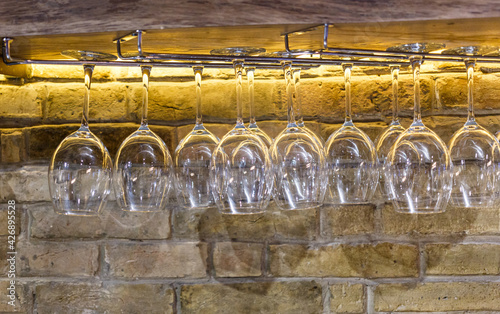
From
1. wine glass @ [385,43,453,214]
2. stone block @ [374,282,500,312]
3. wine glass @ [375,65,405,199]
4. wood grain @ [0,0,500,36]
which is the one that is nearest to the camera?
wood grain @ [0,0,500,36]

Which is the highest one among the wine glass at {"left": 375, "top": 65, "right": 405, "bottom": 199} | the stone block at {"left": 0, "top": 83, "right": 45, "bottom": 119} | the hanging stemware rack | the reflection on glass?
the hanging stemware rack

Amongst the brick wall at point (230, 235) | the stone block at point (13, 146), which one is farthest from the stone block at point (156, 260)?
the stone block at point (13, 146)

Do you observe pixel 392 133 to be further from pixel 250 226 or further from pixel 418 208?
pixel 250 226

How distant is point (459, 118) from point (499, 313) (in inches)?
15.0

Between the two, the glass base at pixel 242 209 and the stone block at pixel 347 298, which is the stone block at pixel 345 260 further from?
the glass base at pixel 242 209

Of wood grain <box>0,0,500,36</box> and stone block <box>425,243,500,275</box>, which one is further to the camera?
stone block <box>425,243,500,275</box>

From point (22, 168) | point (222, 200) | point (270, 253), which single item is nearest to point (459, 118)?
point (270, 253)

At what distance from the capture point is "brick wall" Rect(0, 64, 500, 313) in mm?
1191

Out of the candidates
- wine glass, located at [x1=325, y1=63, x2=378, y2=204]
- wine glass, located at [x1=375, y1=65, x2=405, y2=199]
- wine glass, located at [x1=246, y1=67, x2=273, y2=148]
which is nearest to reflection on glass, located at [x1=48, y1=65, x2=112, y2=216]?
wine glass, located at [x1=246, y1=67, x2=273, y2=148]

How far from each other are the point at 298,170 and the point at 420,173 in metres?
0.17

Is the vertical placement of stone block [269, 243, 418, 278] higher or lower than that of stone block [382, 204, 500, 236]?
lower

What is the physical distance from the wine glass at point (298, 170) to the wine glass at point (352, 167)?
3 centimetres

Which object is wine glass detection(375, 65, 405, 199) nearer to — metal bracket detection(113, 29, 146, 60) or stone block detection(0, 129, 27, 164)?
metal bracket detection(113, 29, 146, 60)

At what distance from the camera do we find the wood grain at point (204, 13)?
0.77 metres
